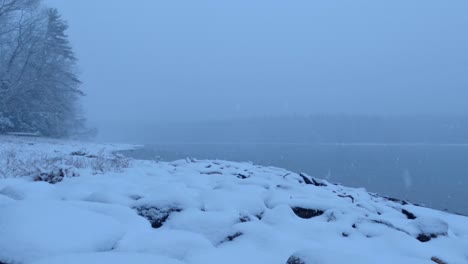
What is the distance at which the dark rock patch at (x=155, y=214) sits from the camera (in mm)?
3812

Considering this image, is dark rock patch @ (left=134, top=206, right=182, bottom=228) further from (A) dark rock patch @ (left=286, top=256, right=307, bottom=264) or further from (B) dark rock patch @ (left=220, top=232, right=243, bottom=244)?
(A) dark rock patch @ (left=286, top=256, right=307, bottom=264)

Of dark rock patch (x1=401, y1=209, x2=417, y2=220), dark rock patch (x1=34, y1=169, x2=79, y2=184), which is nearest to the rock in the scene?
dark rock patch (x1=401, y1=209, x2=417, y2=220)

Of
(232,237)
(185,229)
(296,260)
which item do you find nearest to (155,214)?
(185,229)

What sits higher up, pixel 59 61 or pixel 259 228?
pixel 59 61

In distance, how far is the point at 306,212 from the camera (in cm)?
483

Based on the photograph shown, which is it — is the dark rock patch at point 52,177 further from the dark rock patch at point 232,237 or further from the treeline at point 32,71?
the treeline at point 32,71

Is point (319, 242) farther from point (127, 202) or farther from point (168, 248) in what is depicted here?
point (127, 202)

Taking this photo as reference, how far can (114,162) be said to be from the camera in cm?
841

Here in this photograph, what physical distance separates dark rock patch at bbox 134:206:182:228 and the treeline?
71.1ft

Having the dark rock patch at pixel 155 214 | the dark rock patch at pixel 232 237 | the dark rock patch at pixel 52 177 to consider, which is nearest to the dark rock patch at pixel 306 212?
the dark rock patch at pixel 232 237

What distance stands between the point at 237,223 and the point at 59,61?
30.2 metres

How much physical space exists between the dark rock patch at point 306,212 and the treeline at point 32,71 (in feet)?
73.3

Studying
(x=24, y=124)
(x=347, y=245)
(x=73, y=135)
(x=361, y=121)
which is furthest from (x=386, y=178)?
(x=361, y=121)

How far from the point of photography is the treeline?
22.1 meters
